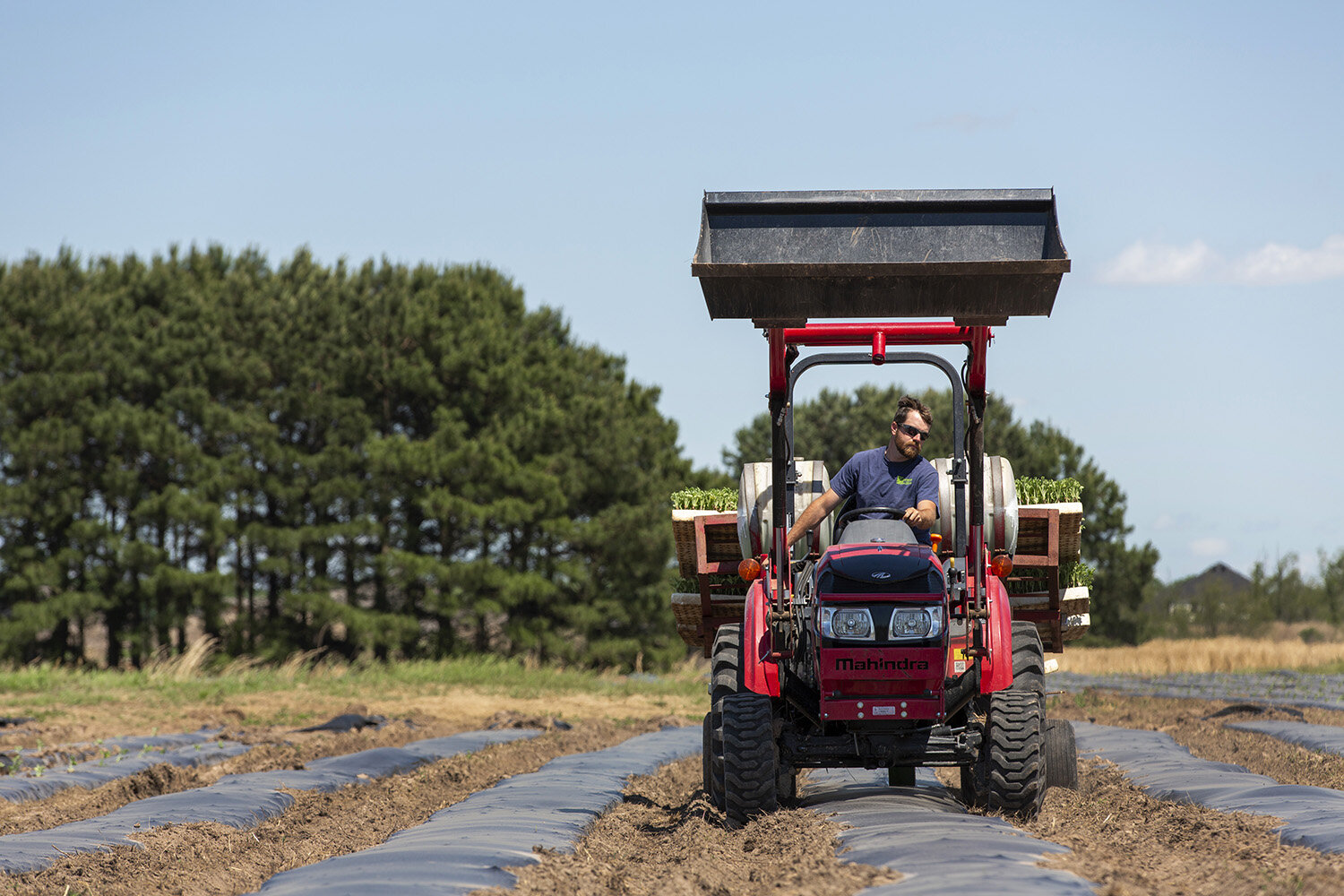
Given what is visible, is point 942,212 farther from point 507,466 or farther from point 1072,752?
point 507,466

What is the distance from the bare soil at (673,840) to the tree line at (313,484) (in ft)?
70.6

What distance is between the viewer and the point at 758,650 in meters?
6.60

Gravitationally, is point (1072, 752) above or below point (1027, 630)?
below

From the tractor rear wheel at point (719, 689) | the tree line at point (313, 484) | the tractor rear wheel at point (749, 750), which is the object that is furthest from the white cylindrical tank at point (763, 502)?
the tree line at point (313, 484)

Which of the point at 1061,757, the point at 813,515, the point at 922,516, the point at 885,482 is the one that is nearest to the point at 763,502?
the point at 813,515

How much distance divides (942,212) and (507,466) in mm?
26989

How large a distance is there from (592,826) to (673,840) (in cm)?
63

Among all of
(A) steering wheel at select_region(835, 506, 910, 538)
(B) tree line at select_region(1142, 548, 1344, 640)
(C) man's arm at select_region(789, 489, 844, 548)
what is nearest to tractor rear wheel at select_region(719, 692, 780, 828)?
(C) man's arm at select_region(789, 489, 844, 548)

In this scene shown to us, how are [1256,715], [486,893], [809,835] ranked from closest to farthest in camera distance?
[486,893], [809,835], [1256,715]

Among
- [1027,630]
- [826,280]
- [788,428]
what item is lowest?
[1027,630]

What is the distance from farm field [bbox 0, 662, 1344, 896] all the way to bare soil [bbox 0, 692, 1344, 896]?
0.02m

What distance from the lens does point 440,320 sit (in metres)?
35.2

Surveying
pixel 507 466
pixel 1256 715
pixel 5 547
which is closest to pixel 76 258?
pixel 5 547

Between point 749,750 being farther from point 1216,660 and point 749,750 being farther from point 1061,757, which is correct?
point 1216,660
